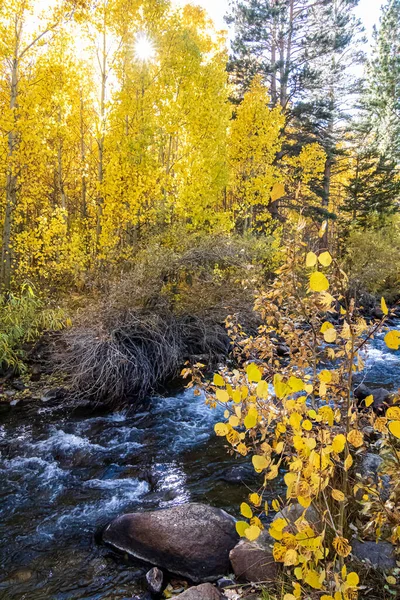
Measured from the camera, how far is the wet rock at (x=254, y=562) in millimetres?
2723

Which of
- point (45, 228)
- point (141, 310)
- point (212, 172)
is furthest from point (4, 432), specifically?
point (212, 172)

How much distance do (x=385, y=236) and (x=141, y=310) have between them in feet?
44.5

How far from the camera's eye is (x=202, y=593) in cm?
262

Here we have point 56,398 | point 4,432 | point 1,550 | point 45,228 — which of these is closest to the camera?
point 1,550

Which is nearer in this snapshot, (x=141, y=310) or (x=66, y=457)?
(x=66, y=457)

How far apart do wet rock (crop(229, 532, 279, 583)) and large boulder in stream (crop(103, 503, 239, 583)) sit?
144 mm

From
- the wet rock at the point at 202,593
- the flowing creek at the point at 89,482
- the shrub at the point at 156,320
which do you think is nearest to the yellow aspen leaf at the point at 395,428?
the flowing creek at the point at 89,482

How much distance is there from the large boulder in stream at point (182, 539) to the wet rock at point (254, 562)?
0.14 meters

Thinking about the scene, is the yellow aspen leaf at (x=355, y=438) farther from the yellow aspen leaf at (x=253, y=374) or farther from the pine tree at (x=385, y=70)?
the pine tree at (x=385, y=70)

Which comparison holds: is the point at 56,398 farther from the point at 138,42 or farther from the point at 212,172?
the point at 138,42

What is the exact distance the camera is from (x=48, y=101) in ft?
26.0

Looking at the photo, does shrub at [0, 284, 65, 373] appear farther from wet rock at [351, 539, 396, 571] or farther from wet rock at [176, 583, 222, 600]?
wet rock at [351, 539, 396, 571]

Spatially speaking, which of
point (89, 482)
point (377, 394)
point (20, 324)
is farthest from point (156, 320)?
point (377, 394)

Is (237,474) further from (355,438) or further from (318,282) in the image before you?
(318,282)
